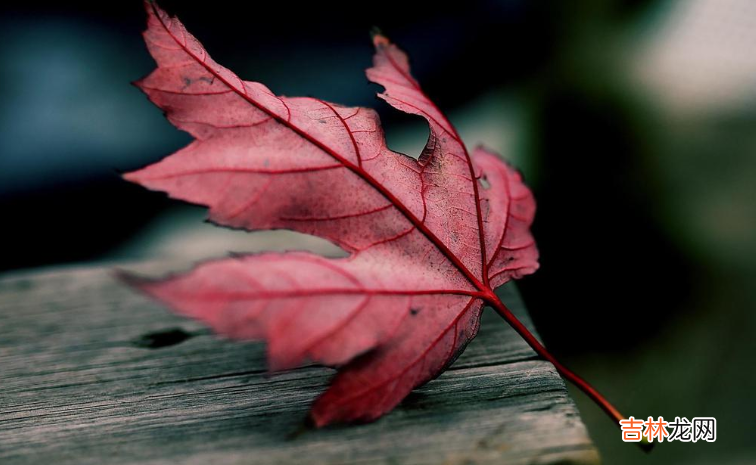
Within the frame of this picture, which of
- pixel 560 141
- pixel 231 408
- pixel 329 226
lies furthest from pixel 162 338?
pixel 560 141

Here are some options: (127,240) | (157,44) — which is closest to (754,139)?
(157,44)

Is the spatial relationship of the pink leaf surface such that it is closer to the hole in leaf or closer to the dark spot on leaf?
the dark spot on leaf

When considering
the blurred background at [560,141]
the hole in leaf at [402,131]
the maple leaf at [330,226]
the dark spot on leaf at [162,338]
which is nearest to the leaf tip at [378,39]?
the maple leaf at [330,226]

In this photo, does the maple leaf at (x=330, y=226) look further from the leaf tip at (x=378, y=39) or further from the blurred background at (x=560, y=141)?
the blurred background at (x=560, y=141)

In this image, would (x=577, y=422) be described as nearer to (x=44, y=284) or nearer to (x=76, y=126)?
(x=44, y=284)

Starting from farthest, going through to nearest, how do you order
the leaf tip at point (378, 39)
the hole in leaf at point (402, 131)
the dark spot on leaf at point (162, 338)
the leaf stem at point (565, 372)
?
the hole in leaf at point (402, 131) < the dark spot on leaf at point (162, 338) < the leaf tip at point (378, 39) < the leaf stem at point (565, 372)

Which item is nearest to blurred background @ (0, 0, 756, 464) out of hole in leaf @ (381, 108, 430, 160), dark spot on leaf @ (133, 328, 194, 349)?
hole in leaf @ (381, 108, 430, 160)
